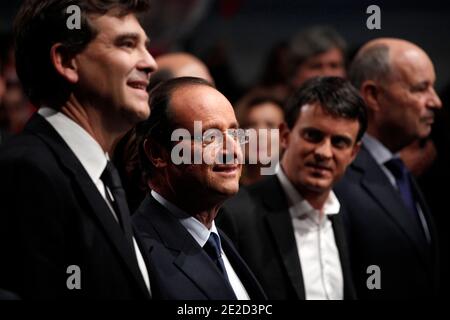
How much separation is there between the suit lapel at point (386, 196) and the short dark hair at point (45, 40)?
1578mm

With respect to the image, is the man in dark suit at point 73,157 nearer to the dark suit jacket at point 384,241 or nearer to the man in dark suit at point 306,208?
the man in dark suit at point 306,208

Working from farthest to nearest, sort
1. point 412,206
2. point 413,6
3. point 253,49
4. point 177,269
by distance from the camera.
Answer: point 253,49 < point 413,6 < point 412,206 < point 177,269

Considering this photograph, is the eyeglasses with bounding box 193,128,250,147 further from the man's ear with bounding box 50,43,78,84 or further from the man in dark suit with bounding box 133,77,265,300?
the man's ear with bounding box 50,43,78,84

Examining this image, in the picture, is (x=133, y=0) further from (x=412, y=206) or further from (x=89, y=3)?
(x=412, y=206)

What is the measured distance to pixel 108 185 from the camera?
84.3 inches

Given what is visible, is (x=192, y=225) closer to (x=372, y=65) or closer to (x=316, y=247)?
(x=316, y=247)

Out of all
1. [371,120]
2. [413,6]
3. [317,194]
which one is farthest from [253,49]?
[317,194]

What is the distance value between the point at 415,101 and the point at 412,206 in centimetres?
42

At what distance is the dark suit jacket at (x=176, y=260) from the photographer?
2238mm

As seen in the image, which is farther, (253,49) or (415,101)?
(253,49)

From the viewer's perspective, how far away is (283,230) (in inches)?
118

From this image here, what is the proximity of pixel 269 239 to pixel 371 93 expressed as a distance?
1.01 metres

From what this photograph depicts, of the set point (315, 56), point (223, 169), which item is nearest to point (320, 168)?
point (223, 169)

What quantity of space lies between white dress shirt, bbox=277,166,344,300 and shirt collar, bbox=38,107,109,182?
109 centimetres
